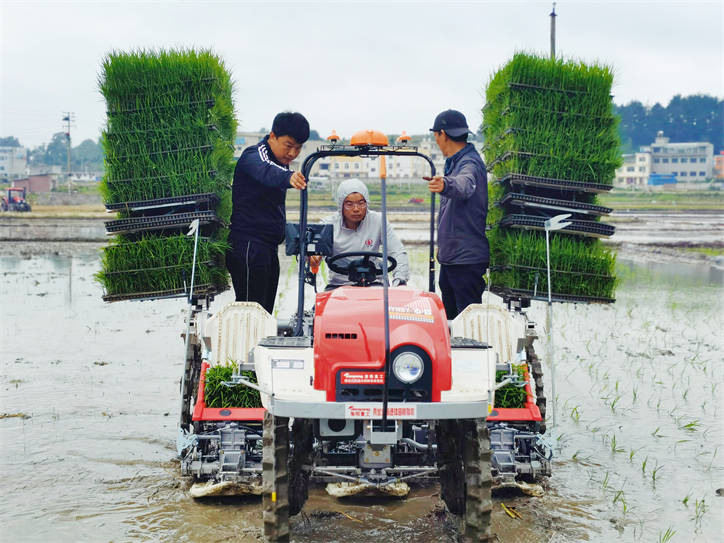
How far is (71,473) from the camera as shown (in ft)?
21.0

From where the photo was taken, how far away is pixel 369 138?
495 cm

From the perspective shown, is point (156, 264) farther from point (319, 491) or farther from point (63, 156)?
point (63, 156)

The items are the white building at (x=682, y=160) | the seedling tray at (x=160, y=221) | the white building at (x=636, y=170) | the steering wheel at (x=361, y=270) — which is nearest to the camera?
the steering wheel at (x=361, y=270)

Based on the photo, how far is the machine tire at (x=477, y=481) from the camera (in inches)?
183

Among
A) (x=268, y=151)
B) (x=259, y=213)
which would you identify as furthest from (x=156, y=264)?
(x=268, y=151)

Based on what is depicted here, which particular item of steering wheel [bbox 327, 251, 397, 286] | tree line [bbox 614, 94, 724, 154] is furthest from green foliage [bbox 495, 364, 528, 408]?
tree line [bbox 614, 94, 724, 154]

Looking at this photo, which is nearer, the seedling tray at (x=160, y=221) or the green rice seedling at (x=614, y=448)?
the green rice seedling at (x=614, y=448)

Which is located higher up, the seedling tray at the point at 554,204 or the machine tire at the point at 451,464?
the seedling tray at the point at 554,204

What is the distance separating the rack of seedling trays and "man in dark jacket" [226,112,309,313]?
350mm

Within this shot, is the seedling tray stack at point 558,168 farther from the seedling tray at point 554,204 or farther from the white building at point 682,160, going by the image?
the white building at point 682,160

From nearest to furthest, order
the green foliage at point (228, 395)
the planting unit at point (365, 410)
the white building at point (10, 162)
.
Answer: the planting unit at point (365, 410)
the green foliage at point (228, 395)
the white building at point (10, 162)

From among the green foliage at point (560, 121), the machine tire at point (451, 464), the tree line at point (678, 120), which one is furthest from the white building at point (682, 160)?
the machine tire at point (451, 464)

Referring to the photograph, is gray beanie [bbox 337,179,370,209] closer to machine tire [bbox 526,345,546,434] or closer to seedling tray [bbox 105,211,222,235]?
seedling tray [bbox 105,211,222,235]

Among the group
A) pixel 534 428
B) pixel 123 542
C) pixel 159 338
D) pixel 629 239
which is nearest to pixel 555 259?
pixel 534 428
